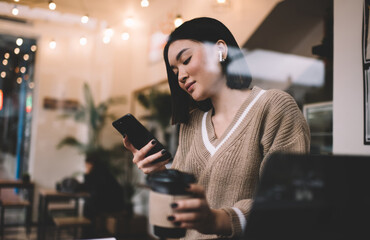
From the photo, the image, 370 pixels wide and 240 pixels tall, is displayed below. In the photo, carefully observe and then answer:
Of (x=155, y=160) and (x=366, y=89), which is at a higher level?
(x=366, y=89)

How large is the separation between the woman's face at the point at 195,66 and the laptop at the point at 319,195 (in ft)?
1.73

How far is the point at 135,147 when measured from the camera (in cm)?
92

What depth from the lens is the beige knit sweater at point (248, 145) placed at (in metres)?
0.79

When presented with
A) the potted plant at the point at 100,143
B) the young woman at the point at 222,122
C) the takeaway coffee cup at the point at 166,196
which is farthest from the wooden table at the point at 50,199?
the takeaway coffee cup at the point at 166,196

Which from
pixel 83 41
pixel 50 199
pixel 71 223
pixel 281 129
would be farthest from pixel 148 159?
pixel 83 41

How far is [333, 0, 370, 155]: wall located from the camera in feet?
4.54

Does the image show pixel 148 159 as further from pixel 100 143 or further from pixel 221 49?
pixel 100 143

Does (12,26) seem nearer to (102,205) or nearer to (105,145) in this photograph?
(105,145)

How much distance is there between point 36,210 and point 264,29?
13.2 ft

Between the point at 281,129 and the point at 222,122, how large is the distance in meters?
0.21

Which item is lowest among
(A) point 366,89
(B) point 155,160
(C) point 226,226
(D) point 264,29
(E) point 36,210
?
(E) point 36,210

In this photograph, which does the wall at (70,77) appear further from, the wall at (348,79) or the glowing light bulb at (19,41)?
the wall at (348,79)

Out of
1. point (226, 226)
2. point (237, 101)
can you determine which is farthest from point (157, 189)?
point (237, 101)

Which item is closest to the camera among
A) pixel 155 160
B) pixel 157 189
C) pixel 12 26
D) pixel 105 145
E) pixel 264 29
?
pixel 157 189
